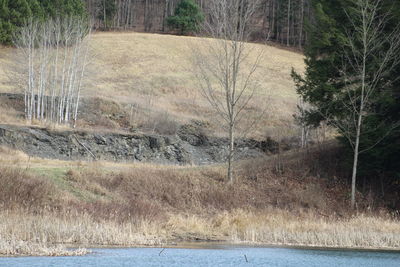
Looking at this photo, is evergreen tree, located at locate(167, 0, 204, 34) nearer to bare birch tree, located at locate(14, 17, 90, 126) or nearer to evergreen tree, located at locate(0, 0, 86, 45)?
evergreen tree, located at locate(0, 0, 86, 45)

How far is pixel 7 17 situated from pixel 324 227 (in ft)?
186

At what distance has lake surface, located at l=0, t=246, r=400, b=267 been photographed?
1809cm

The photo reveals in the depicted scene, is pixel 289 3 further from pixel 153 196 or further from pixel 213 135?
pixel 153 196

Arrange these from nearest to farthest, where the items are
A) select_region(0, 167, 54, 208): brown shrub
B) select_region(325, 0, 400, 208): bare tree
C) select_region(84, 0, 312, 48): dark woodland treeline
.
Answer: select_region(0, 167, 54, 208): brown shrub, select_region(325, 0, 400, 208): bare tree, select_region(84, 0, 312, 48): dark woodland treeline

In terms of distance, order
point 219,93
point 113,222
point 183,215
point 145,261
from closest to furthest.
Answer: point 145,261, point 113,222, point 183,215, point 219,93

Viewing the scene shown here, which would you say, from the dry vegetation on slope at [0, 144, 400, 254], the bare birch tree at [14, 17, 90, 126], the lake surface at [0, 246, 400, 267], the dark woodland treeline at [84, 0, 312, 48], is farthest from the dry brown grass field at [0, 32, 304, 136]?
the lake surface at [0, 246, 400, 267]

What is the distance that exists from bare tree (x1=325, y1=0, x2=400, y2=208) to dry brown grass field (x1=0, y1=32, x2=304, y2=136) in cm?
2603

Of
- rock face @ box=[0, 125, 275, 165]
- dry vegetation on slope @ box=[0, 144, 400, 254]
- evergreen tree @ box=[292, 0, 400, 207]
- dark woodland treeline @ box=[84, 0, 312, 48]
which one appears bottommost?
rock face @ box=[0, 125, 275, 165]

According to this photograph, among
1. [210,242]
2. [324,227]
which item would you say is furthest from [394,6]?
[210,242]

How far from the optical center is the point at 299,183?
3512cm

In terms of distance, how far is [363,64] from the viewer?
3309 centimetres

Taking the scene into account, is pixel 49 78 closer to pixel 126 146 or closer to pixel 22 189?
pixel 126 146

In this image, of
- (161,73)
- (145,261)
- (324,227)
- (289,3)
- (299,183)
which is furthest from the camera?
(289,3)

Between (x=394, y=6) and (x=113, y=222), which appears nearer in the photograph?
(x=113, y=222)
